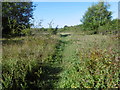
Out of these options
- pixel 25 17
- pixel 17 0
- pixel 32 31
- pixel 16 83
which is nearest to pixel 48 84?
pixel 16 83

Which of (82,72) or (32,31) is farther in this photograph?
(32,31)

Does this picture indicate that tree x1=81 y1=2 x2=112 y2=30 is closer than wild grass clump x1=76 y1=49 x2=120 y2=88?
No

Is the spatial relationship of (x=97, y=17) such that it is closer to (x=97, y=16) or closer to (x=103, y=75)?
(x=97, y=16)

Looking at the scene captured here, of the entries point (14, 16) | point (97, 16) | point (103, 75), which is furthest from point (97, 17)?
point (103, 75)

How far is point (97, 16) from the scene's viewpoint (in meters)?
26.7

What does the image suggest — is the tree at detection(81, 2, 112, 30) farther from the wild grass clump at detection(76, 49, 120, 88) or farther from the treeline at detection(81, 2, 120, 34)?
the wild grass clump at detection(76, 49, 120, 88)

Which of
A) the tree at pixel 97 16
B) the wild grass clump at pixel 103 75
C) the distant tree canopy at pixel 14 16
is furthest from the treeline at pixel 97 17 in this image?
the wild grass clump at pixel 103 75

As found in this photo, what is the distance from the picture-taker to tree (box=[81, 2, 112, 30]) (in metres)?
25.9

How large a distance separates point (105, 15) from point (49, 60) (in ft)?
82.9

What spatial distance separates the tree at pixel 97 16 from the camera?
25.9 meters

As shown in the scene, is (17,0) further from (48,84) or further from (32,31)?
(48,84)

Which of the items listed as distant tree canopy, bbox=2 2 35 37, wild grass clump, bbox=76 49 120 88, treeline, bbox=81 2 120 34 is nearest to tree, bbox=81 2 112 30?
treeline, bbox=81 2 120 34

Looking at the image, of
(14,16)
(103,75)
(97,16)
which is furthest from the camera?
(97,16)

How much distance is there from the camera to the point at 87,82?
106 inches
